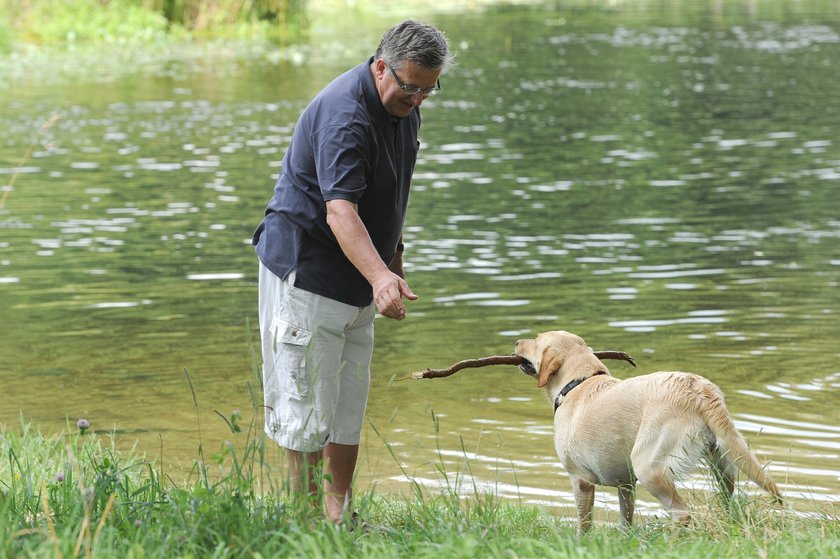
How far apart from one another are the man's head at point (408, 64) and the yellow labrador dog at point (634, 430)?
1437 mm

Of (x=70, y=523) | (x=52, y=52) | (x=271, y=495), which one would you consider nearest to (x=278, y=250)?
(x=271, y=495)

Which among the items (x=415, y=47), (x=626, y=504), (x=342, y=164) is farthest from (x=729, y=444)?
(x=415, y=47)

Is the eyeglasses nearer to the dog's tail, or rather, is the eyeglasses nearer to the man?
the man

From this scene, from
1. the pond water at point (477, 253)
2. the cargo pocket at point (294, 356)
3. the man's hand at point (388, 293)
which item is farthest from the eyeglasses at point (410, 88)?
the pond water at point (477, 253)

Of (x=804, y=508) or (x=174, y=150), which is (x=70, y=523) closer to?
(x=804, y=508)

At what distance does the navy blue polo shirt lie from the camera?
5.00 meters

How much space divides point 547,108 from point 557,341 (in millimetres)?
17171

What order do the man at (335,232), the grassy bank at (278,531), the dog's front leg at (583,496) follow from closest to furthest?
the grassy bank at (278,531) → the man at (335,232) → the dog's front leg at (583,496)

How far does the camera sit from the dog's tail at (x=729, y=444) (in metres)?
4.95

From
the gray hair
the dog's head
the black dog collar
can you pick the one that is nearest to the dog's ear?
the dog's head

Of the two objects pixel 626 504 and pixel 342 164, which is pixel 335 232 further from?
pixel 626 504

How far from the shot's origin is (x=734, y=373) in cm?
863

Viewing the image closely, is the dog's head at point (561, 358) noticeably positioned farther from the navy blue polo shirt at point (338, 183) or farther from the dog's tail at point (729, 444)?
the navy blue polo shirt at point (338, 183)

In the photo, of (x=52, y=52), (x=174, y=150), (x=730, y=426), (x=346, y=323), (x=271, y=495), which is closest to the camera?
(x=271, y=495)
